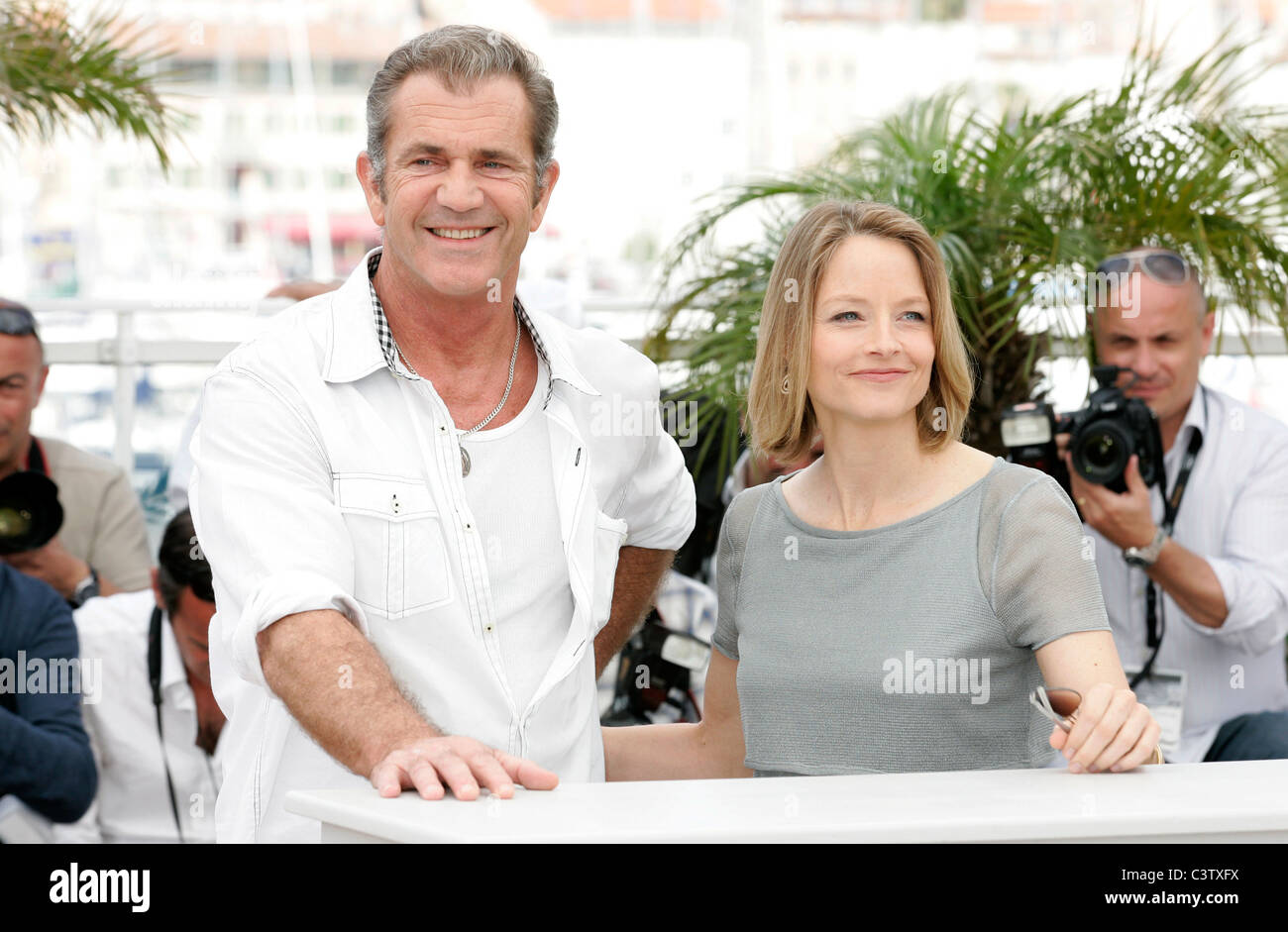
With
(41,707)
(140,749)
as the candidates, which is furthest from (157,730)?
(41,707)

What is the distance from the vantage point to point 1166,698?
328 cm

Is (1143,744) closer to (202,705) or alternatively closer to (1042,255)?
(1042,255)

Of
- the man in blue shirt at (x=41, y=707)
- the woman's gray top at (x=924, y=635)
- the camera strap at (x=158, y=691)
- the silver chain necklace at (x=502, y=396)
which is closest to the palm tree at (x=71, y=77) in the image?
the man in blue shirt at (x=41, y=707)

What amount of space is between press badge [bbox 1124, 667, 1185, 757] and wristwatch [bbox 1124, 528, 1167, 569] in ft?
0.99

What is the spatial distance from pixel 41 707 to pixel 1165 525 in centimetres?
262

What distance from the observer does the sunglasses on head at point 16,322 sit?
3.83 m

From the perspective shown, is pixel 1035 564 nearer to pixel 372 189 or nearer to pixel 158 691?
pixel 372 189

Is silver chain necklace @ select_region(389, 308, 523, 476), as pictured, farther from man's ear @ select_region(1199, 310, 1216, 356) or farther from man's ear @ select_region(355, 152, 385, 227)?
man's ear @ select_region(1199, 310, 1216, 356)

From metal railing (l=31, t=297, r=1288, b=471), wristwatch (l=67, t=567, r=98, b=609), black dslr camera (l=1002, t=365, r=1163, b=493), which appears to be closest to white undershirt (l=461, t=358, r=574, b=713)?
black dslr camera (l=1002, t=365, r=1163, b=493)

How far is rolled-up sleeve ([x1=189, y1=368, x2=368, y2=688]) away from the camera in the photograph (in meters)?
1.74

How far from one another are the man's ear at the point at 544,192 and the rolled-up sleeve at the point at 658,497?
33 cm

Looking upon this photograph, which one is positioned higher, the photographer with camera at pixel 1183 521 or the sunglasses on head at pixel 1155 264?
the sunglasses on head at pixel 1155 264

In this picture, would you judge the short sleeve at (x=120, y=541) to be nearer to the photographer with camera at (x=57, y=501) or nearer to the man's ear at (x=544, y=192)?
the photographer with camera at (x=57, y=501)
